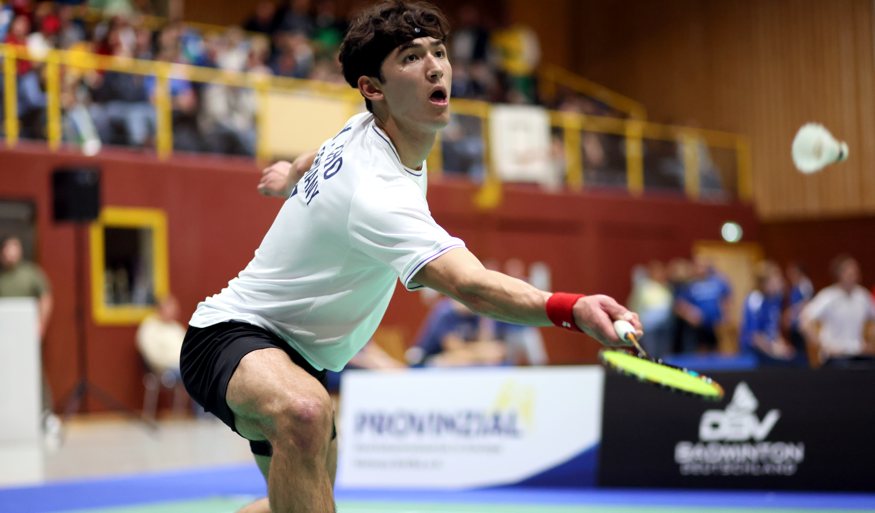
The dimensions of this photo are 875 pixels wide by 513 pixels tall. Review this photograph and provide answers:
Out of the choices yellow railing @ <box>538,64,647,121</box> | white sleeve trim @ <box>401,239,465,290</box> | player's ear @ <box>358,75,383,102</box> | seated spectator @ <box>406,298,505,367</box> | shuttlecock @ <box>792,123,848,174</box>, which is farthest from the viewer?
yellow railing @ <box>538,64,647,121</box>

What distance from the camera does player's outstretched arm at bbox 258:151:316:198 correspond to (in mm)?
4574

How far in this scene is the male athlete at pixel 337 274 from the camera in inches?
143

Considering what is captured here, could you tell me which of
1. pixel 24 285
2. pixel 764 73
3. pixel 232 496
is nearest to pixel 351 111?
pixel 24 285

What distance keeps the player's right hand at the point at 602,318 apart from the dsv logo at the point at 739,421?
15.7ft

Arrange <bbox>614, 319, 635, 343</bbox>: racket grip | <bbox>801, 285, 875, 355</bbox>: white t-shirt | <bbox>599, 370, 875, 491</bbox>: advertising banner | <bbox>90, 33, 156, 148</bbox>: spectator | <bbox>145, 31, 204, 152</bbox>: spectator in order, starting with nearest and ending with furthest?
<bbox>614, 319, 635, 343</bbox>: racket grip < <bbox>599, 370, 875, 491</bbox>: advertising banner < <bbox>801, 285, 875, 355</bbox>: white t-shirt < <bbox>90, 33, 156, 148</bbox>: spectator < <bbox>145, 31, 204, 152</bbox>: spectator

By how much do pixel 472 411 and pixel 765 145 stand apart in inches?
658

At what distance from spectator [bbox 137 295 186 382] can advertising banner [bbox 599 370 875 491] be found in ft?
25.1

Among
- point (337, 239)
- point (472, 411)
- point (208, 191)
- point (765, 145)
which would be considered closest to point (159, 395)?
point (208, 191)

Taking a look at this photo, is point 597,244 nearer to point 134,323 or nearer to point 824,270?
point 824,270

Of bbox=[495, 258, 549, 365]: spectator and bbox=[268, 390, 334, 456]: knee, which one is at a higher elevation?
bbox=[268, 390, 334, 456]: knee

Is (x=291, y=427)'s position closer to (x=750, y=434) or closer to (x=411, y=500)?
(x=411, y=500)

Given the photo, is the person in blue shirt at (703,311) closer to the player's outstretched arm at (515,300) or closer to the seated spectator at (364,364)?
the seated spectator at (364,364)

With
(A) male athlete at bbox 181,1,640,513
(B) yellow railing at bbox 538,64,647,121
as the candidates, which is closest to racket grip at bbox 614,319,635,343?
(A) male athlete at bbox 181,1,640,513

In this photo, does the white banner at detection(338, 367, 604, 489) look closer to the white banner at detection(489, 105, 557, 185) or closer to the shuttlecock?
the shuttlecock
